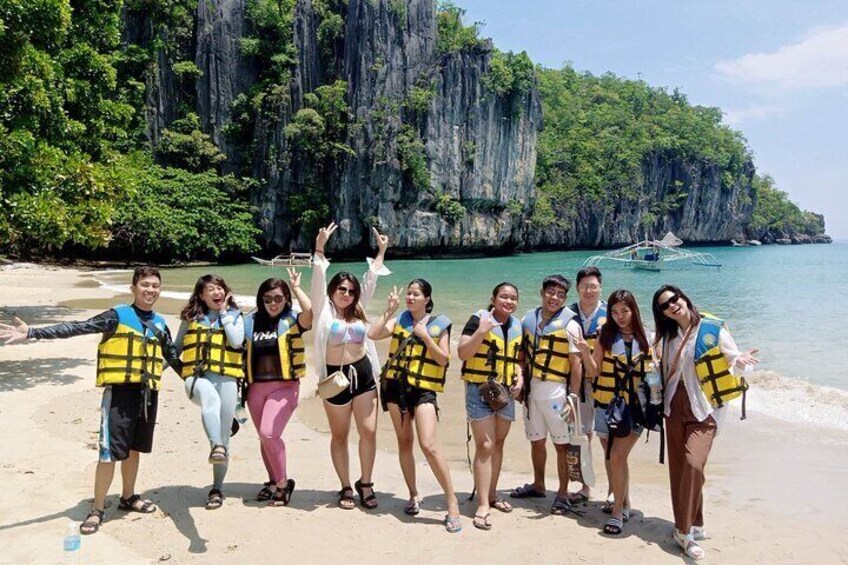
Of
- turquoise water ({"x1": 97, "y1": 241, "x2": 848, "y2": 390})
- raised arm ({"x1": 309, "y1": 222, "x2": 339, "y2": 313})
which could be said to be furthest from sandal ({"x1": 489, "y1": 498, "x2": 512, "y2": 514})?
turquoise water ({"x1": 97, "y1": 241, "x2": 848, "y2": 390})

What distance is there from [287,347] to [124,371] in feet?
3.53

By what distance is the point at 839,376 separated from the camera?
1049 cm

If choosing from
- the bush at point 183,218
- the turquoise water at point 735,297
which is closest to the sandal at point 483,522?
the turquoise water at point 735,297

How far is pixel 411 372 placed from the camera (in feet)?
14.3

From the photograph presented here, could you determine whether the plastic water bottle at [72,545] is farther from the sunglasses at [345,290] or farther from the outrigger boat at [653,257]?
the outrigger boat at [653,257]

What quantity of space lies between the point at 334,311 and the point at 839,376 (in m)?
9.94

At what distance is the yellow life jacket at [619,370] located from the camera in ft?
13.8

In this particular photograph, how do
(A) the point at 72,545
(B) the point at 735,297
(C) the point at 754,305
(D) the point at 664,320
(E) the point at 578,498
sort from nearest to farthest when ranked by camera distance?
1. (A) the point at 72,545
2. (D) the point at 664,320
3. (E) the point at 578,498
4. (C) the point at 754,305
5. (B) the point at 735,297

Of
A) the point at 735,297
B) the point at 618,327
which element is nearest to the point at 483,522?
the point at 618,327

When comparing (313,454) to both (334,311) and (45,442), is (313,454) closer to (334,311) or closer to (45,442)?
(334,311)

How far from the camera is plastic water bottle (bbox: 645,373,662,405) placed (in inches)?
162

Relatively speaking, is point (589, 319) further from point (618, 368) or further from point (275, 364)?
point (275, 364)

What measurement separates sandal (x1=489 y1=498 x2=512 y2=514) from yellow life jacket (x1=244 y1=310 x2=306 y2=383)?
1.73 m

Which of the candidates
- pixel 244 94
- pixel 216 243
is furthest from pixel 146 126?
pixel 216 243
